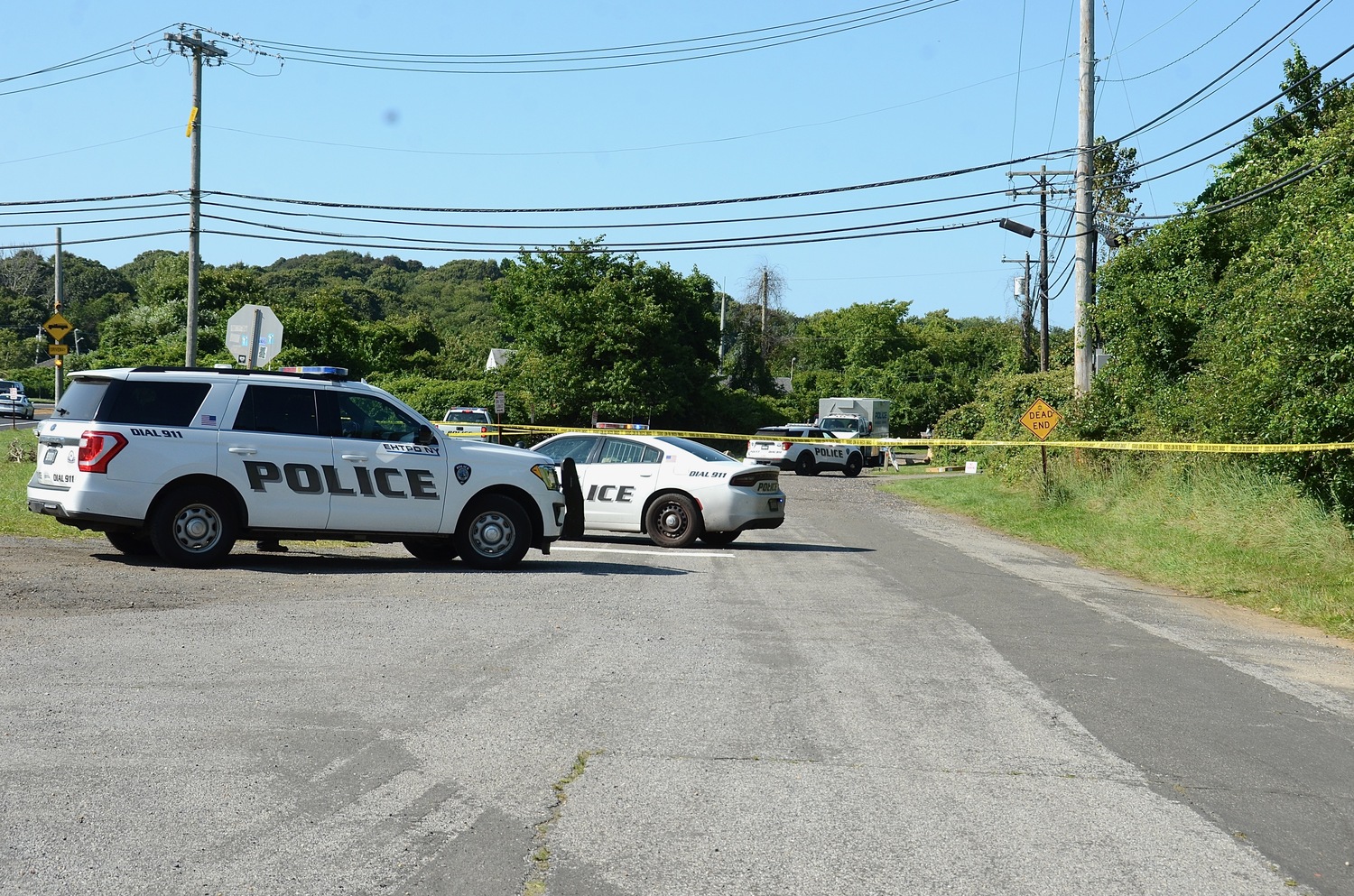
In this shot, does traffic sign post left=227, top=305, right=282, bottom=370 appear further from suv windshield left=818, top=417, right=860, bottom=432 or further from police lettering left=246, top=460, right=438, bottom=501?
suv windshield left=818, top=417, right=860, bottom=432

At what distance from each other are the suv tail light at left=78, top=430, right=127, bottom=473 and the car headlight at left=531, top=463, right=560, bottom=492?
405 cm

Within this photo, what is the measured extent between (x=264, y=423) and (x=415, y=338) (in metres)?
71.6

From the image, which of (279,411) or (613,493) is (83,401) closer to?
(279,411)

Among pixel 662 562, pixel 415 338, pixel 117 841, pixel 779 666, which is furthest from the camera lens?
pixel 415 338

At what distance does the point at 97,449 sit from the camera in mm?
11852

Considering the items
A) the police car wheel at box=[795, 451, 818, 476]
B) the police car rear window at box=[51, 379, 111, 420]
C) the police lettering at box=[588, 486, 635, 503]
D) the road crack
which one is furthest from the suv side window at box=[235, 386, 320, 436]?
the police car wheel at box=[795, 451, 818, 476]

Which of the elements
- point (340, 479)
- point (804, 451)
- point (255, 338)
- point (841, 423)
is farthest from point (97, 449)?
point (841, 423)

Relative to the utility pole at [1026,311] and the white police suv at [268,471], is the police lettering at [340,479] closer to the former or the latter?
the white police suv at [268,471]

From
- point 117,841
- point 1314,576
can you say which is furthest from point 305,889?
point 1314,576

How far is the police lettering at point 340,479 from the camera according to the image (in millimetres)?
12445

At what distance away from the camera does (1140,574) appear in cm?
1590

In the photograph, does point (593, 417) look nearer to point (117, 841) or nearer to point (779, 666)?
point (779, 666)

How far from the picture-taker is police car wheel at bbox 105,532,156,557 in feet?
43.1

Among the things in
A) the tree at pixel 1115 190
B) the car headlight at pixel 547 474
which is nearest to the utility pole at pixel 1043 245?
the tree at pixel 1115 190
